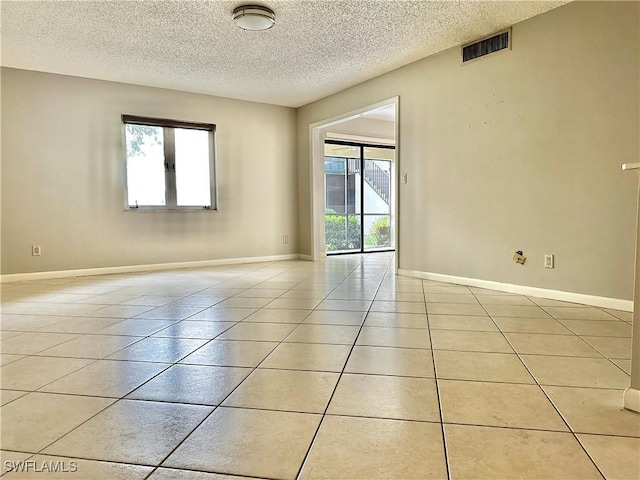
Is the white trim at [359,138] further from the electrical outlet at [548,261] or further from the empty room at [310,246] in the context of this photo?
the electrical outlet at [548,261]

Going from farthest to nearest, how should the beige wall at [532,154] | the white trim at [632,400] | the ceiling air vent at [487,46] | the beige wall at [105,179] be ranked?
the beige wall at [105,179] → the ceiling air vent at [487,46] → the beige wall at [532,154] → the white trim at [632,400]

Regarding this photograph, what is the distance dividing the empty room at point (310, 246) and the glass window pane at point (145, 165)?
0.09 feet

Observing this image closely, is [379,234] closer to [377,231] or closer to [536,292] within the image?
[377,231]

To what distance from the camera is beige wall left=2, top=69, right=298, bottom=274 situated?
4684 millimetres

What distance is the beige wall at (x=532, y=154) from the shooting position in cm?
297

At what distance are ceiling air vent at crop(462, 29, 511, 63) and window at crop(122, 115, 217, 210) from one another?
3615 millimetres

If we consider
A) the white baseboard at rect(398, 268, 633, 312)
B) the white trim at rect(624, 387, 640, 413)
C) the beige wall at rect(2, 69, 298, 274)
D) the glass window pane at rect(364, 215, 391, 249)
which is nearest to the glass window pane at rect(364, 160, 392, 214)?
the glass window pane at rect(364, 215, 391, 249)

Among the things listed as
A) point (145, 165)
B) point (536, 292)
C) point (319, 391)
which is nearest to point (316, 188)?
point (145, 165)

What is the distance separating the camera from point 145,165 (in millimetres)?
5508

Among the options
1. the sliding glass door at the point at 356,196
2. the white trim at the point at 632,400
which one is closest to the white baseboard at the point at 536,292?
the white trim at the point at 632,400

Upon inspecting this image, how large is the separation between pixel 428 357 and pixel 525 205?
221 cm

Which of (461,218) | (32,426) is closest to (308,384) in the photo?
(32,426)

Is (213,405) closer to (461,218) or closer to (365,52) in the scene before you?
(461,218)

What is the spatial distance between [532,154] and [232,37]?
2984mm
